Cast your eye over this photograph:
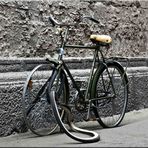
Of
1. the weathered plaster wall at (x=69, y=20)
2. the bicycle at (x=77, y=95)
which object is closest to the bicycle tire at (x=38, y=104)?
the bicycle at (x=77, y=95)

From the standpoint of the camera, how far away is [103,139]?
461cm

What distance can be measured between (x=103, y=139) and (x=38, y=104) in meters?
0.81

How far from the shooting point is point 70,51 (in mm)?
5836

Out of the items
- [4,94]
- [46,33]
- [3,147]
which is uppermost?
[46,33]

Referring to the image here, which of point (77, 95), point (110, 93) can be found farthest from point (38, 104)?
point (110, 93)

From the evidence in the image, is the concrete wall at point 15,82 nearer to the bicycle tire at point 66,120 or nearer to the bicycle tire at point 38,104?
the bicycle tire at point 38,104

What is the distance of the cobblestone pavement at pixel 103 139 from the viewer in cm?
432

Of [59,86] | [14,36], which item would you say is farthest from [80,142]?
[14,36]

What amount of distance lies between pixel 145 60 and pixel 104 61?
1931 millimetres

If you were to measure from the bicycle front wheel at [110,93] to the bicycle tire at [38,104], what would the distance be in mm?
573

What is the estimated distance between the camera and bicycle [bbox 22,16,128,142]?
4613mm

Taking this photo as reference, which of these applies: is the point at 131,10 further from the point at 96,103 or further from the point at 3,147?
the point at 3,147

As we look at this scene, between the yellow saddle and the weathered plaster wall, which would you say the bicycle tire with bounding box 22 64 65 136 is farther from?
the yellow saddle

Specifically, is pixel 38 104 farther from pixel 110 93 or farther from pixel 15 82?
pixel 110 93
